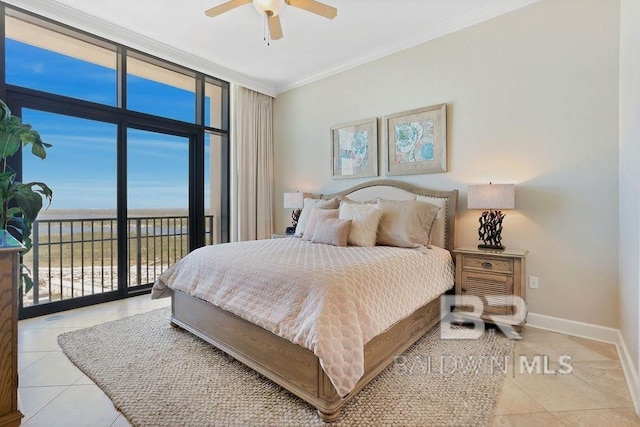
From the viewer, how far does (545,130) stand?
267cm

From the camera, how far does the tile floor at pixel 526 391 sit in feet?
5.08

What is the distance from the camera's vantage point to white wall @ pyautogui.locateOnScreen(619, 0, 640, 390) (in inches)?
69.2

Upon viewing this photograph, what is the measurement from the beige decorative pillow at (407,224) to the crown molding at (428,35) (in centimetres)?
185

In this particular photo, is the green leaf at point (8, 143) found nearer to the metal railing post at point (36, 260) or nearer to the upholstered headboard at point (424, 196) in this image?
the metal railing post at point (36, 260)

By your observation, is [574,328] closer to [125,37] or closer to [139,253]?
[139,253]

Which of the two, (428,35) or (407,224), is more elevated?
(428,35)

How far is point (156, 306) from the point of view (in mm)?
3266

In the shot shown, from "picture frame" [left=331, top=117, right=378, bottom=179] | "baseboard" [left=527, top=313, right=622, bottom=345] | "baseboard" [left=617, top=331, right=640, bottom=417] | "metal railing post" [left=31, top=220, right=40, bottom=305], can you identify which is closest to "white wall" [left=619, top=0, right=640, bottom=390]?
"baseboard" [left=617, top=331, right=640, bottom=417]

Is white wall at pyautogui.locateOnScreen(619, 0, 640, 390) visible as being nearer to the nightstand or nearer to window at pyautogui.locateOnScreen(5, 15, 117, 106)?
the nightstand

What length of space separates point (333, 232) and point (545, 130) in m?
2.05

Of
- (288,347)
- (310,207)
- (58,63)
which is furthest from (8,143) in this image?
(310,207)

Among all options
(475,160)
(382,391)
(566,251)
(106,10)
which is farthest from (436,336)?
(106,10)

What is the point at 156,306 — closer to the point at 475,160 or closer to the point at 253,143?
the point at 253,143

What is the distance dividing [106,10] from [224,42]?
113 cm
